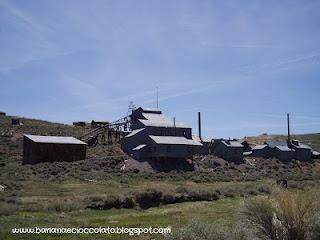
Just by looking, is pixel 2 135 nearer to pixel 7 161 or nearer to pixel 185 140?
pixel 7 161

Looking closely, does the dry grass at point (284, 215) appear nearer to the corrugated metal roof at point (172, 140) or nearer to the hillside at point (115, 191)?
the hillside at point (115, 191)

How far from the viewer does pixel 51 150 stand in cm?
6469

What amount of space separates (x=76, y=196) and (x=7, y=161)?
33477 mm

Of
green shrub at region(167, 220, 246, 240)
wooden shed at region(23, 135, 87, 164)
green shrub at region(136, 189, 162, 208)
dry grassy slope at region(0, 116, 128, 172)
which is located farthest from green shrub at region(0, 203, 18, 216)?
wooden shed at region(23, 135, 87, 164)

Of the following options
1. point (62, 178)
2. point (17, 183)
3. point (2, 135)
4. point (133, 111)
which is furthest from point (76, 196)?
point (2, 135)

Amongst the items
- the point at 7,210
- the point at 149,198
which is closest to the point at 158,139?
the point at 149,198

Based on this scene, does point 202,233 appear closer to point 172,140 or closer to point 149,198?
point 149,198

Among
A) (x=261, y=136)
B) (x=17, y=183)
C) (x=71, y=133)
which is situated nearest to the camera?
(x=17, y=183)

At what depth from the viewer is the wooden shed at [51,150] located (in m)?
63.7

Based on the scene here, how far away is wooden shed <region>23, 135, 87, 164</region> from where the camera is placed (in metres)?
63.7

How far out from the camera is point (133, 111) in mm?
82250

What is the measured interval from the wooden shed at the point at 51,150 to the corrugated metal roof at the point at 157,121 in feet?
38.3

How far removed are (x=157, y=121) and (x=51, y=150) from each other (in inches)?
742

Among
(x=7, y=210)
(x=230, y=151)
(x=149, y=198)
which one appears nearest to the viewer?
(x=7, y=210)
